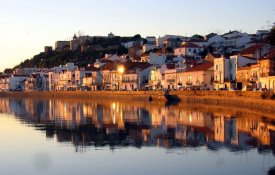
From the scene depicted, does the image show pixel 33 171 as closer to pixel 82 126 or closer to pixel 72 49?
pixel 82 126

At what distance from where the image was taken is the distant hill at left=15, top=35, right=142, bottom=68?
15038cm

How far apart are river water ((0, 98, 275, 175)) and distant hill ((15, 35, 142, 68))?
111m

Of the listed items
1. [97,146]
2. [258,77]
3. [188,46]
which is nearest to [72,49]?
[188,46]

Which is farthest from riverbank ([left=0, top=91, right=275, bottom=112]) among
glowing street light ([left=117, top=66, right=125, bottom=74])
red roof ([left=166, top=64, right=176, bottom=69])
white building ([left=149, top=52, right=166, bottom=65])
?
white building ([left=149, top=52, right=166, bottom=65])

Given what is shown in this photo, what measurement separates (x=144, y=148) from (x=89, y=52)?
13467 cm

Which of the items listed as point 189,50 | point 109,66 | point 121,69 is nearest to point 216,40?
point 189,50

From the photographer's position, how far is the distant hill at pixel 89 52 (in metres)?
150

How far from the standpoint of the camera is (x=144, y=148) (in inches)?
942

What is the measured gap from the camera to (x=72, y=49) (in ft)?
569

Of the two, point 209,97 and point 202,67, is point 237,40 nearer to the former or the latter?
point 202,67

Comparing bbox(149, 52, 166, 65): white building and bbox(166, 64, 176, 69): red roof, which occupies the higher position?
bbox(149, 52, 166, 65): white building

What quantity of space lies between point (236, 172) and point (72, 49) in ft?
517

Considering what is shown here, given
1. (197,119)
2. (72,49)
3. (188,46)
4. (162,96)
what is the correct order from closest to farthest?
(197,119) → (162,96) → (188,46) → (72,49)

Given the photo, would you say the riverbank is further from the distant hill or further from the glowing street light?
the distant hill
